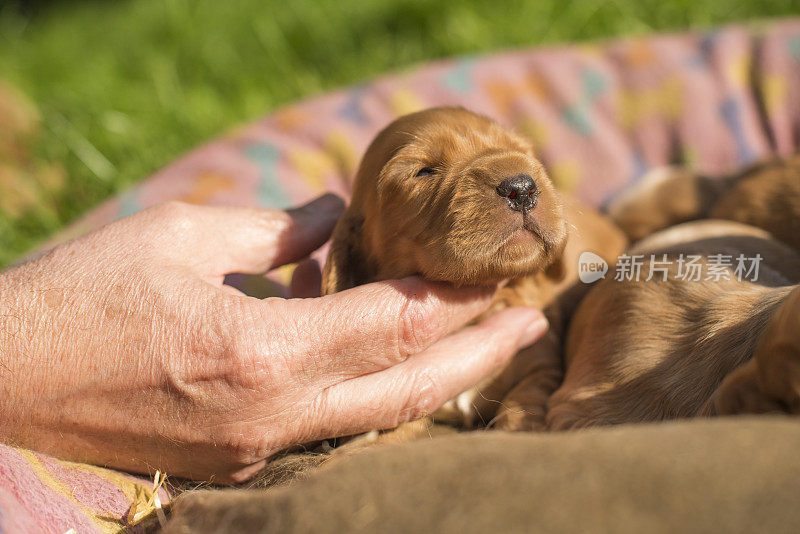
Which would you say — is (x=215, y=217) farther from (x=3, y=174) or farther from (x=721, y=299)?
(x=3, y=174)

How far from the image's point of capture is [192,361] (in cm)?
222

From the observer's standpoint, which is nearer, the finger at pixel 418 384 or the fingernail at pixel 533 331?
the finger at pixel 418 384

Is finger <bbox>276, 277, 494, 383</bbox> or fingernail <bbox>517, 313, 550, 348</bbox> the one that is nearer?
finger <bbox>276, 277, 494, 383</bbox>

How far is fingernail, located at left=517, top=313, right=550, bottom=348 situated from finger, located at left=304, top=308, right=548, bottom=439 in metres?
0.06

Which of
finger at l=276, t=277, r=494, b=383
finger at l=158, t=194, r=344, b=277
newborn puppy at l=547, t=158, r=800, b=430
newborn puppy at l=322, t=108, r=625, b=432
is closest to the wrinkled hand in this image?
finger at l=276, t=277, r=494, b=383

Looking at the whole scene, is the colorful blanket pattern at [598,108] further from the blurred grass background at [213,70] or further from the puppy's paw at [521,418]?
the puppy's paw at [521,418]

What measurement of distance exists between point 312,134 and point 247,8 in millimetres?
4087

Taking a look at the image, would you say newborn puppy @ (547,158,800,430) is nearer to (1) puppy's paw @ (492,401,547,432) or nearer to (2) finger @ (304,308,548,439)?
(1) puppy's paw @ (492,401,547,432)

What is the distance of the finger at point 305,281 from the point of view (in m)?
3.09

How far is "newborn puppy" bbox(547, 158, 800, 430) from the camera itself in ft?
5.39

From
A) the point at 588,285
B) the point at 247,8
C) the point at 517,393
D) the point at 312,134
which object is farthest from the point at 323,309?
the point at 247,8

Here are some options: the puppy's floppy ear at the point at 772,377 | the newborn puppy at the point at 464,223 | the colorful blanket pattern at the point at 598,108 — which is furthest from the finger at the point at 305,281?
the puppy's floppy ear at the point at 772,377

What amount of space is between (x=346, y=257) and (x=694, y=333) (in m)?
1.27

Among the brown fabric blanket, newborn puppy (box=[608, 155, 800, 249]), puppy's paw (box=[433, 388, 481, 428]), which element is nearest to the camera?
the brown fabric blanket
